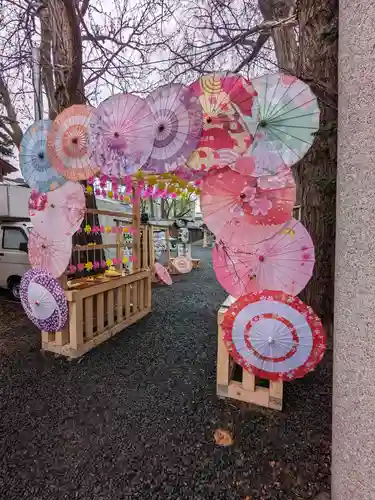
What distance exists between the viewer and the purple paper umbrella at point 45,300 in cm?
290

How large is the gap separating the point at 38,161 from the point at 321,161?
9.24 feet

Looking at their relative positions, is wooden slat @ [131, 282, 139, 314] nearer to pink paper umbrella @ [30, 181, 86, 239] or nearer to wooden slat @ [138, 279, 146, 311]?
wooden slat @ [138, 279, 146, 311]

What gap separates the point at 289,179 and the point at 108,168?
4.76 feet

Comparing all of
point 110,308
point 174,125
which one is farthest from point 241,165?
A: point 110,308

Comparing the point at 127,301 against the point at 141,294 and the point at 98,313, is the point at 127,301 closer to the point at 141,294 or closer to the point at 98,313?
the point at 141,294

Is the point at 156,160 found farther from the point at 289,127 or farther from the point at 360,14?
the point at 360,14

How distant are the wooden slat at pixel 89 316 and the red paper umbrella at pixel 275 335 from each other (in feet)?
5.93

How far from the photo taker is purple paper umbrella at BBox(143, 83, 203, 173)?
201 cm

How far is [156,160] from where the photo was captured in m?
2.21

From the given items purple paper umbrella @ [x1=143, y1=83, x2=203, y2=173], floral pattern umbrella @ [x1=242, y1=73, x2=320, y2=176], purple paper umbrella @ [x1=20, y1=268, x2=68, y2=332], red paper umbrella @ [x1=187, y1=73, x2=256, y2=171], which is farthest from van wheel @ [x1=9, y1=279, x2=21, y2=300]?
floral pattern umbrella @ [x1=242, y1=73, x2=320, y2=176]

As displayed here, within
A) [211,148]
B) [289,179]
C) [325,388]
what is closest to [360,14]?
Answer: [289,179]

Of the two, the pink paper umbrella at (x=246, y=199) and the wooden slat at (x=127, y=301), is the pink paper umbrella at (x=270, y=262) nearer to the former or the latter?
the pink paper umbrella at (x=246, y=199)

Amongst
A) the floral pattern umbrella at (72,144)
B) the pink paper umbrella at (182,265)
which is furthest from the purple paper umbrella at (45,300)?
the pink paper umbrella at (182,265)

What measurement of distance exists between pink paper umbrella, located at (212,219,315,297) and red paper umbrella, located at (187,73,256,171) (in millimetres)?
617
